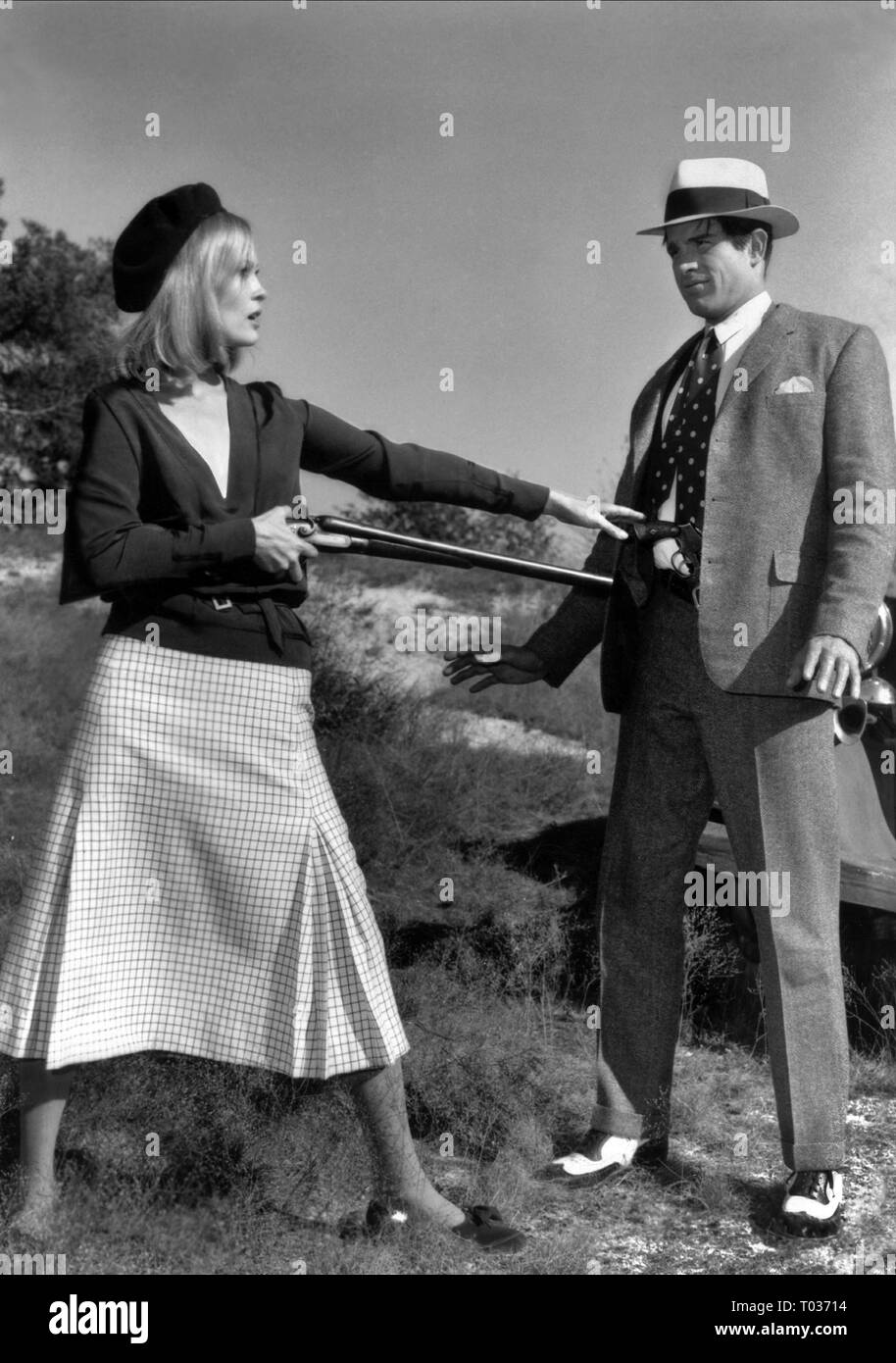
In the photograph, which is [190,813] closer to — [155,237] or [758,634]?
[155,237]

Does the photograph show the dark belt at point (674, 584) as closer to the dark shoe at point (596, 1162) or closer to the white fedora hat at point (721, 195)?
the white fedora hat at point (721, 195)

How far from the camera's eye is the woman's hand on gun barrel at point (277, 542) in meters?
2.94

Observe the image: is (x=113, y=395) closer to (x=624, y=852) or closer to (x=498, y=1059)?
(x=624, y=852)

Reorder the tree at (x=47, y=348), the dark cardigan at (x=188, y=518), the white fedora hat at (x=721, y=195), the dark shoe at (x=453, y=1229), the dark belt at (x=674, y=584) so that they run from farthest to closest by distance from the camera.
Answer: the tree at (x=47, y=348) < the dark belt at (x=674, y=584) < the white fedora hat at (x=721, y=195) < the dark shoe at (x=453, y=1229) < the dark cardigan at (x=188, y=518)

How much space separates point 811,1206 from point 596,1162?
1.76 feet

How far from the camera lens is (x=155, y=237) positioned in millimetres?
3018

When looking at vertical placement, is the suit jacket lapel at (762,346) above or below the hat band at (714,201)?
below

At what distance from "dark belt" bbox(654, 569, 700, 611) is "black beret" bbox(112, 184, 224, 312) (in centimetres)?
130

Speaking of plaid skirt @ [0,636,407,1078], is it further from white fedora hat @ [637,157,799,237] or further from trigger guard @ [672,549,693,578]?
white fedora hat @ [637,157,799,237]

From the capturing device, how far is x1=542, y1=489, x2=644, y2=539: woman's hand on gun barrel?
3488 mm

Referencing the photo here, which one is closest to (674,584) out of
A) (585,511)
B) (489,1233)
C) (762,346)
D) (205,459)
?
(585,511)

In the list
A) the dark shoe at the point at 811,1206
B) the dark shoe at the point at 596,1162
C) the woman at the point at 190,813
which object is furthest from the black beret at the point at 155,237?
the dark shoe at the point at 811,1206

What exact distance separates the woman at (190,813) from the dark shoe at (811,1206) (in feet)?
2.99

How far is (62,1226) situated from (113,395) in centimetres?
167
